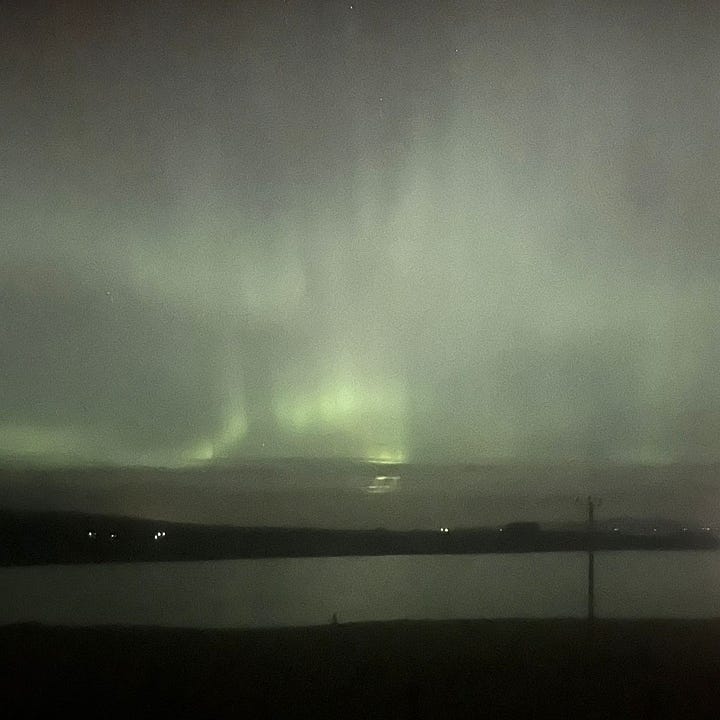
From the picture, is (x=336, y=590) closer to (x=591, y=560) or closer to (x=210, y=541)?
(x=210, y=541)

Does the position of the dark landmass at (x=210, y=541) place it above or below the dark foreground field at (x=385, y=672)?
above

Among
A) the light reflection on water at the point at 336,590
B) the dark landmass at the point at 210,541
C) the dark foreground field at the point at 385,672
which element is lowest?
the dark foreground field at the point at 385,672

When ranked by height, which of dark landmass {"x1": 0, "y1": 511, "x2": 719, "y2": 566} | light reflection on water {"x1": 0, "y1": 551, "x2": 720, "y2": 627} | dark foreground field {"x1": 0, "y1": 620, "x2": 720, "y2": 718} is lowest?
dark foreground field {"x1": 0, "y1": 620, "x2": 720, "y2": 718}

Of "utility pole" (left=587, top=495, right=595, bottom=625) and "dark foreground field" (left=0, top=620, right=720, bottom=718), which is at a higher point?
"utility pole" (left=587, top=495, right=595, bottom=625)

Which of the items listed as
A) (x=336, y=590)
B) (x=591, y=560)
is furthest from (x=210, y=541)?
(x=591, y=560)

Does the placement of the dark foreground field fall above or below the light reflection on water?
below

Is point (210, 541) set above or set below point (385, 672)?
above

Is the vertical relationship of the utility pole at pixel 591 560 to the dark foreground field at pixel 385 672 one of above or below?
above
